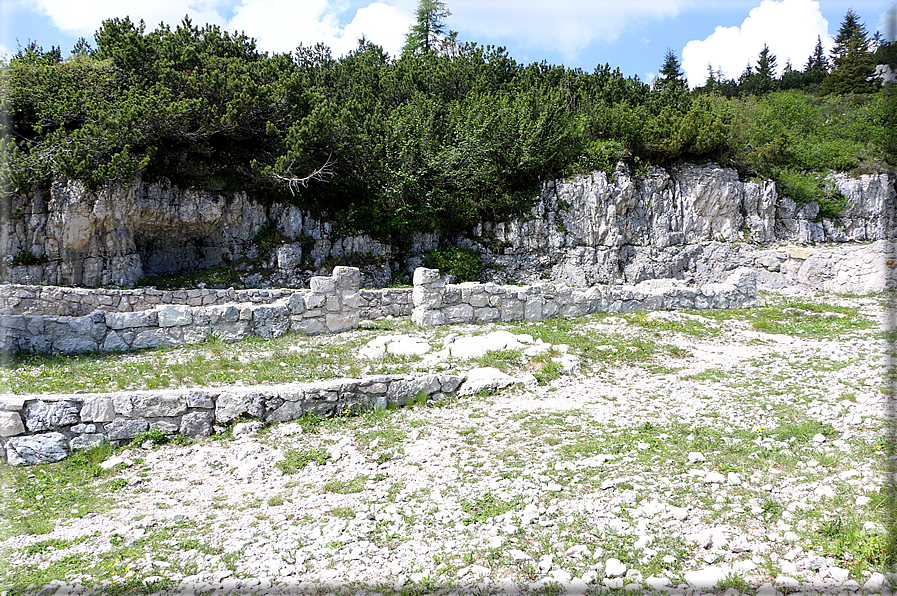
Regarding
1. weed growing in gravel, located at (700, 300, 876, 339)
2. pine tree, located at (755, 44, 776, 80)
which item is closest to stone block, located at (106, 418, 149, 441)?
weed growing in gravel, located at (700, 300, 876, 339)

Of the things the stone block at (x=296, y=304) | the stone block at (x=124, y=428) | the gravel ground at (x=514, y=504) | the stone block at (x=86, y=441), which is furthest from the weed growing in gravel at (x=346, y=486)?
the stone block at (x=296, y=304)

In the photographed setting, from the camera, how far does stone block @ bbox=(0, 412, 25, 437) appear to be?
650 cm

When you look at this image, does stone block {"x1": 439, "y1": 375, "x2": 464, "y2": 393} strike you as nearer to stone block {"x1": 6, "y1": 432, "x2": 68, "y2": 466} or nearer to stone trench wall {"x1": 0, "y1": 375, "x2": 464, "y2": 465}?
stone trench wall {"x1": 0, "y1": 375, "x2": 464, "y2": 465}

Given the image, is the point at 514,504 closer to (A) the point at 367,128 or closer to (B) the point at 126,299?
(B) the point at 126,299

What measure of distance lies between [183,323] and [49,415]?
20.6 ft

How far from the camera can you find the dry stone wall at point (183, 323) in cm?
1182

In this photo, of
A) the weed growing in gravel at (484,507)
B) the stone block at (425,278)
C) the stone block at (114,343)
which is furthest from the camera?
the stone block at (425,278)

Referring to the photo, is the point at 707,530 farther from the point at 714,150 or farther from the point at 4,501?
the point at 714,150

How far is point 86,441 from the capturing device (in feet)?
22.4

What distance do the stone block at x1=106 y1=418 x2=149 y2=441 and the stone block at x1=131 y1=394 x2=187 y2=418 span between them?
110 millimetres

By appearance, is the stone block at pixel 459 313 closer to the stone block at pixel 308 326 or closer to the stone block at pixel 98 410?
the stone block at pixel 308 326

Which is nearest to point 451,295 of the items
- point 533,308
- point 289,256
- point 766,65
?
point 533,308

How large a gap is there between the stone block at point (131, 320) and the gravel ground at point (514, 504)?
261 inches

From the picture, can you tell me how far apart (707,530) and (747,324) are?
43.1ft
